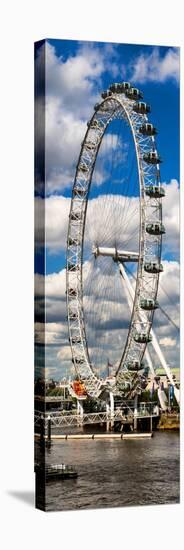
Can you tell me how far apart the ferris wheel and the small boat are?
3.98 feet

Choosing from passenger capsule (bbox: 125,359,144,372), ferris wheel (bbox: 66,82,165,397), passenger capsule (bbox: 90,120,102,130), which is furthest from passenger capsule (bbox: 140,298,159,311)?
passenger capsule (bbox: 90,120,102,130)

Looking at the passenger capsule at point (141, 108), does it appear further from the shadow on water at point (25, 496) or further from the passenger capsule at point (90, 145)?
the shadow on water at point (25, 496)

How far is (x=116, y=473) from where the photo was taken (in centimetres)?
1916

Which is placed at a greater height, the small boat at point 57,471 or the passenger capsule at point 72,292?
the passenger capsule at point 72,292

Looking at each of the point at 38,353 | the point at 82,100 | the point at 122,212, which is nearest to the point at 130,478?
the point at 38,353

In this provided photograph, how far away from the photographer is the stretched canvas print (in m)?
18.8

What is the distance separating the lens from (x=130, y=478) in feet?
63.2

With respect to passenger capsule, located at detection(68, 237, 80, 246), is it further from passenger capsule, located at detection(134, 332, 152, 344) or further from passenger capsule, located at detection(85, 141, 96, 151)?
passenger capsule, located at detection(134, 332, 152, 344)

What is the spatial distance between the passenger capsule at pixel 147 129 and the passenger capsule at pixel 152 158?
250 mm

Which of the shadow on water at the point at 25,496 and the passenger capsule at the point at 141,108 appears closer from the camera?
the shadow on water at the point at 25,496

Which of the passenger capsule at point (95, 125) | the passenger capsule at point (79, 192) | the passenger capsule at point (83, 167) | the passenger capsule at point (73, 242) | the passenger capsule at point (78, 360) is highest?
the passenger capsule at point (95, 125)

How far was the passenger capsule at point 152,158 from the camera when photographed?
1997 centimetres

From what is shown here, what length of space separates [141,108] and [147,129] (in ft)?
0.97

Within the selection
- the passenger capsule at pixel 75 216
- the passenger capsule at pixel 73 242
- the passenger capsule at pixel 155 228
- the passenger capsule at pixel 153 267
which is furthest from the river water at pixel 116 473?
the passenger capsule at pixel 75 216
